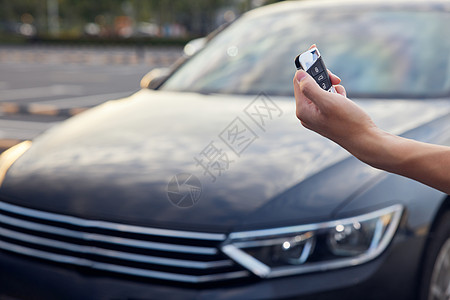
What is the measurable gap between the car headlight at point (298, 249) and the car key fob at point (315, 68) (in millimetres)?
846

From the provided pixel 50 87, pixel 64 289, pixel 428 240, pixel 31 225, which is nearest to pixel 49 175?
pixel 31 225

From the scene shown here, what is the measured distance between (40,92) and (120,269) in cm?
1252

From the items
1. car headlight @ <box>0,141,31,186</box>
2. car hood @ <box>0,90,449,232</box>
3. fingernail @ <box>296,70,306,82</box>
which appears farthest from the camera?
car headlight @ <box>0,141,31,186</box>

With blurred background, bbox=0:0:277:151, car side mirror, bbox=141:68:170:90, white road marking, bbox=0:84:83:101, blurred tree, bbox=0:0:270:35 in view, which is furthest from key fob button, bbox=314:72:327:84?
blurred tree, bbox=0:0:270:35

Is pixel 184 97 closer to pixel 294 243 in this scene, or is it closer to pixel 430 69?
pixel 430 69

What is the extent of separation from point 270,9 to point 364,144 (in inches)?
120

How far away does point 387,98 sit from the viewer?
3057 mm

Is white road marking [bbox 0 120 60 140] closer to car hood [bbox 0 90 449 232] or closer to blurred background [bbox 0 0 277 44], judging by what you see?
car hood [bbox 0 90 449 232]

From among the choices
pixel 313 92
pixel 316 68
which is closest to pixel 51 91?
pixel 316 68

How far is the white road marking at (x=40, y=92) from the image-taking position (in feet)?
43.3

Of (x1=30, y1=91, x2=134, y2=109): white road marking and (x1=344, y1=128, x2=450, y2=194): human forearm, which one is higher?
(x1=344, y1=128, x2=450, y2=194): human forearm

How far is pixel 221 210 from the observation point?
86.0 inches

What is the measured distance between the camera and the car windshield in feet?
10.5

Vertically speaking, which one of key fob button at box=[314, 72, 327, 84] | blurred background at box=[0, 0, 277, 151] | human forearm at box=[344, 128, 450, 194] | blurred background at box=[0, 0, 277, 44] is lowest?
blurred background at box=[0, 0, 277, 44]
